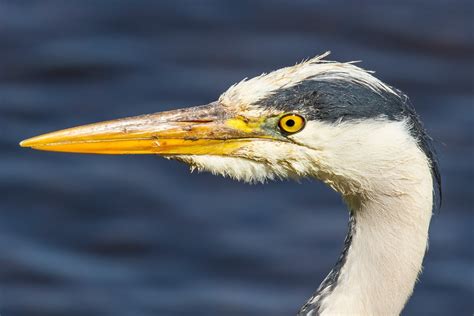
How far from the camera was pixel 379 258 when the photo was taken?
4.35 meters

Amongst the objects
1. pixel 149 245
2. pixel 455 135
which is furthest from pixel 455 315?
pixel 149 245

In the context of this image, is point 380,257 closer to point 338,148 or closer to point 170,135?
point 338,148

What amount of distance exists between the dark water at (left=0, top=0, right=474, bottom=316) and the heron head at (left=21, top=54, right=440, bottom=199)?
2.90 meters

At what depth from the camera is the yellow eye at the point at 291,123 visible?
4.31 meters

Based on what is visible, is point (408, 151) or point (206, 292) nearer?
point (408, 151)

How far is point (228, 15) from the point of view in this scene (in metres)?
9.20

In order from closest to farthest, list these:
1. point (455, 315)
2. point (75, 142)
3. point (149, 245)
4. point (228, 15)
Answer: point (75, 142)
point (455, 315)
point (149, 245)
point (228, 15)

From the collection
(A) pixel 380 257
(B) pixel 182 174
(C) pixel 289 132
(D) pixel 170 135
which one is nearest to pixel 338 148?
(C) pixel 289 132

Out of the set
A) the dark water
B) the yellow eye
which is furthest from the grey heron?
the dark water

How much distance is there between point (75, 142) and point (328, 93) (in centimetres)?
104

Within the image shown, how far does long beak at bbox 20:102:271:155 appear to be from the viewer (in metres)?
4.48

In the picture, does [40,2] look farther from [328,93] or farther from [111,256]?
[328,93]

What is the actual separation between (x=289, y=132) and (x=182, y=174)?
12.1 ft

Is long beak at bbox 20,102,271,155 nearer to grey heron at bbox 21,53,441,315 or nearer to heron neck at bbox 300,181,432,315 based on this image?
grey heron at bbox 21,53,441,315
